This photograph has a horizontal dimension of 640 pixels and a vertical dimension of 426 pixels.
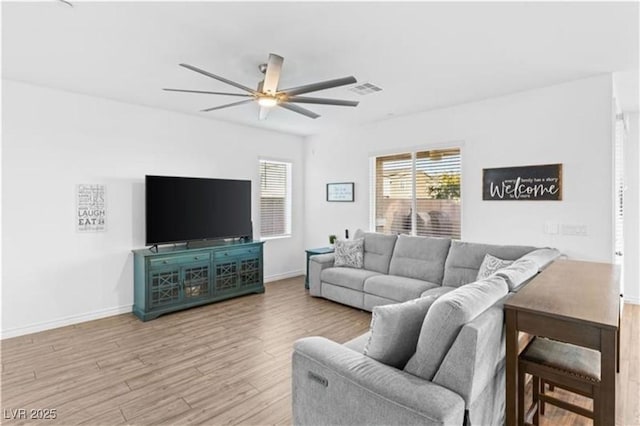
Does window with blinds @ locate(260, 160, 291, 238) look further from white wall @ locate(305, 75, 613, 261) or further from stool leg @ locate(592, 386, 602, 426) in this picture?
stool leg @ locate(592, 386, 602, 426)

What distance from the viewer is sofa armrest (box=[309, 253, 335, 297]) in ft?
16.6

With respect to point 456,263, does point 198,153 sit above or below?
above

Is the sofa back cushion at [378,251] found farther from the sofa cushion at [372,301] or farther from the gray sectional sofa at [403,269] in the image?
the sofa cushion at [372,301]

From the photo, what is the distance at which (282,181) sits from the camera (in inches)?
258

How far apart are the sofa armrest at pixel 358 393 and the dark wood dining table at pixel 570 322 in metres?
0.62

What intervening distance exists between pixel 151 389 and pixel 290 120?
164 inches

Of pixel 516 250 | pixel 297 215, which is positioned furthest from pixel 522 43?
pixel 297 215

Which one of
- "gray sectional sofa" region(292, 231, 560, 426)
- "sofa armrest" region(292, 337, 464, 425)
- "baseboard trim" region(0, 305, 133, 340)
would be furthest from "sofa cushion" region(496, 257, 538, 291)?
"baseboard trim" region(0, 305, 133, 340)

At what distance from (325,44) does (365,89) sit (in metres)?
1.26

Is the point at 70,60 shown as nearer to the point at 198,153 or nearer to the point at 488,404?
the point at 198,153

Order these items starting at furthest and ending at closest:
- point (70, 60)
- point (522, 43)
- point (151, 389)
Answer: point (70, 60), point (522, 43), point (151, 389)

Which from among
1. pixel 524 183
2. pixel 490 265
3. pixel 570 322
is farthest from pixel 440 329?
pixel 524 183

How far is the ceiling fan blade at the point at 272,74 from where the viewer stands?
2.64 m

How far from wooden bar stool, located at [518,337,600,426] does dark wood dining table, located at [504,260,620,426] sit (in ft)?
0.25
